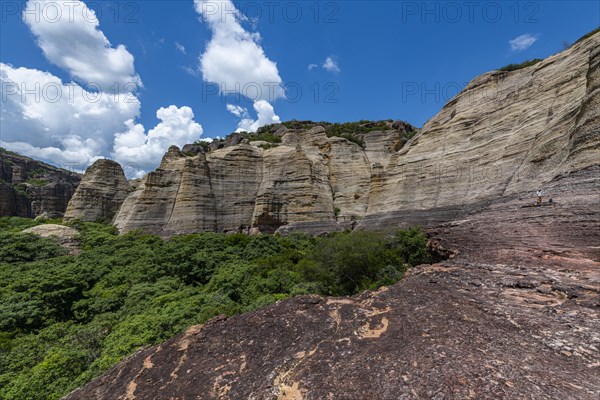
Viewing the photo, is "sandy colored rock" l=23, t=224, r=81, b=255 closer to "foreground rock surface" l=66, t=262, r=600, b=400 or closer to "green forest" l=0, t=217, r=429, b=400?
"green forest" l=0, t=217, r=429, b=400

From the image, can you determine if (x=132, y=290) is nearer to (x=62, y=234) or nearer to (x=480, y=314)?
(x=480, y=314)

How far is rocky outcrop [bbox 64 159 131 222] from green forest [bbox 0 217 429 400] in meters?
13.0

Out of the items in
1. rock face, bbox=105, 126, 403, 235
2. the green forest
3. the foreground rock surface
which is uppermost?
rock face, bbox=105, 126, 403, 235

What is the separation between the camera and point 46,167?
8719cm

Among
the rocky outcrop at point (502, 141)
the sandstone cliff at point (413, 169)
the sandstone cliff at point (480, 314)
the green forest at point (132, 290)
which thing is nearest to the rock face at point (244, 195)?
the sandstone cliff at point (413, 169)

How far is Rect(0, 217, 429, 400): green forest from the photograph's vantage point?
7.56 meters

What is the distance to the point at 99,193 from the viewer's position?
35.8 metres

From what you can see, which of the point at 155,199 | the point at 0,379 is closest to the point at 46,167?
the point at 155,199

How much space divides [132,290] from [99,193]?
3039 centimetres

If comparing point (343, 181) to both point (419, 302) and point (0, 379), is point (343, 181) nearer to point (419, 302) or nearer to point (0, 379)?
point (419, 302)

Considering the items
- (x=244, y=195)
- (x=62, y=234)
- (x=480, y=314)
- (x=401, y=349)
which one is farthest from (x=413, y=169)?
(x=62, y=234)

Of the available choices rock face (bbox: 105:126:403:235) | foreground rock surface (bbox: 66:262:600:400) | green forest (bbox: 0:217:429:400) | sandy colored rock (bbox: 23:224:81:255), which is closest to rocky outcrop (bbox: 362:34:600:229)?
rock face (bbox: 105:126:403:235)

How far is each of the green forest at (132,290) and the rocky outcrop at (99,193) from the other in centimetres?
1303

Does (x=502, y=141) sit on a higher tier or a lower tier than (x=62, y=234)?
higher
